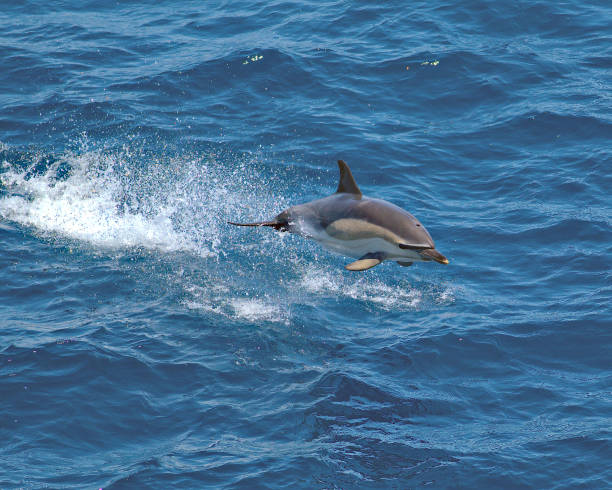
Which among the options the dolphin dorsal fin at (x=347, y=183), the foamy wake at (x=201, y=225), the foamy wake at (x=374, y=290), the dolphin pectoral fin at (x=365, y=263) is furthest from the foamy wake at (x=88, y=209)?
the dolphin pectoral fin at (x=365, y=263)

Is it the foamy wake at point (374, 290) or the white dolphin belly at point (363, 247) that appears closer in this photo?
the white dolphin belly at point (363, 247)

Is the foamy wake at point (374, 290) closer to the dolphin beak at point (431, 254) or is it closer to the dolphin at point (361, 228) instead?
the dolphin at point (361, 228)

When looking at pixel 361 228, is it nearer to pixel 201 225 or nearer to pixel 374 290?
pixel 374 290

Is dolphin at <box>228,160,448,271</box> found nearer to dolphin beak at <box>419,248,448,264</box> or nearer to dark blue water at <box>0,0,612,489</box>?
dolphin beak at <box>419,248,448,264</box>

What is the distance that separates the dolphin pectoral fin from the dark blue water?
2430 mm

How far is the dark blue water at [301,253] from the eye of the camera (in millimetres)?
10523

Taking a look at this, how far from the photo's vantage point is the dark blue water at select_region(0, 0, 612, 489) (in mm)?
10523

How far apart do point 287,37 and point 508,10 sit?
21.1 ft

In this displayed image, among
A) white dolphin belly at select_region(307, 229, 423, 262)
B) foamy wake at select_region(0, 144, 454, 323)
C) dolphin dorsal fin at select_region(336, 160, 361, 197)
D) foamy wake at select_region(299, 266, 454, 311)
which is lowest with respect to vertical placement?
foamy wake at select_region(299, 266, 454, 311)

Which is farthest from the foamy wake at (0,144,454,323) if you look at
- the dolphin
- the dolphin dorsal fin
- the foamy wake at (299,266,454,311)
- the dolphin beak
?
the dolphin beak

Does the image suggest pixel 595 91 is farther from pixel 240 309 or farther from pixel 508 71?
pixel 240 309

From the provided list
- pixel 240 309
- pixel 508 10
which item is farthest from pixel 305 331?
pixel 508 10

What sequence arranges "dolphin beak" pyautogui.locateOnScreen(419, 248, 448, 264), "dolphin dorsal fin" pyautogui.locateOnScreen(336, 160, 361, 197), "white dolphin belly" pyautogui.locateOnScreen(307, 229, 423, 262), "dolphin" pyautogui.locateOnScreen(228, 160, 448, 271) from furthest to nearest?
"dolphin dorsal fin" pyautogui.locateOnScreen(336, 160, 361, 197)
"white dolphin belly" pyautogui.locateOnScreen(307, 229, 423, 262)
"dolphin" pyautogui.locateOnScreen(228, 160, 448, 271)
"dolphin beak" pyautogui.locateOnScreen(419, 248, 448, 264)

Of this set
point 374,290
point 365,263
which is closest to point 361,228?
point 365,263
